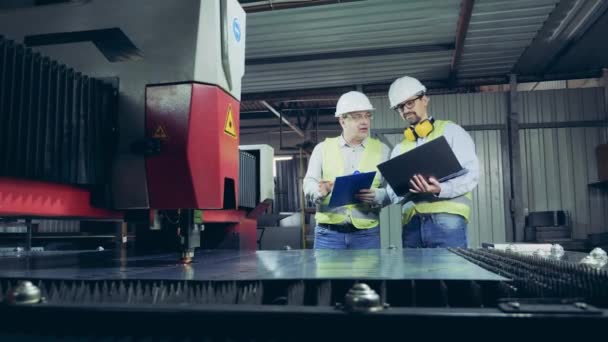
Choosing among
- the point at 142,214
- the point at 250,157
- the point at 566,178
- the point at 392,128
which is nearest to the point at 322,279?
the point at 142,214

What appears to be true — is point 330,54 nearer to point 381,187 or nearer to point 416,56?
point 416,56

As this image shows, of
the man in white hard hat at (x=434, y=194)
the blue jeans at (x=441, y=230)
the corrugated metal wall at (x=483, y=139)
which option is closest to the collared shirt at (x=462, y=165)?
the man in white hard hat at (x=434, y=194)

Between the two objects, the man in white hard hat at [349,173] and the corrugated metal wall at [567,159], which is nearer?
the man in white hard hat at [349,173]

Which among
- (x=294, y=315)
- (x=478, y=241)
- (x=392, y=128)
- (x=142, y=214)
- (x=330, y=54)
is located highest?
(x=330, y=54)

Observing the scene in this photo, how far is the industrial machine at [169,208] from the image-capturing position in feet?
2.10

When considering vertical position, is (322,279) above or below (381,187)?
below

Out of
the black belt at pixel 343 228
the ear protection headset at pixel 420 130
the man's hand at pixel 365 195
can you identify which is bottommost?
the black belt at pixel 343 228

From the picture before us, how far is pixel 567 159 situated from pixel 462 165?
412 centimetres

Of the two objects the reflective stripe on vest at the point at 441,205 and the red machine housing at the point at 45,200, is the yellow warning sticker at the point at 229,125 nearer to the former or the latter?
the red machine housing at the point at 45,200

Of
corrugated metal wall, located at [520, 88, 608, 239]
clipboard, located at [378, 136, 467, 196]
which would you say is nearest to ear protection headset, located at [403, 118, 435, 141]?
clipboard, located at [378, 136, 467, 196]

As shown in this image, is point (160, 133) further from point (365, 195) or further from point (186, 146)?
point (365, 195)

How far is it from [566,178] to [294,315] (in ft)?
21.5

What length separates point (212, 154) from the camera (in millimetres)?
1269

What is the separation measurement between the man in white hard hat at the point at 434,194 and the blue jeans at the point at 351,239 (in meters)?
0.22
